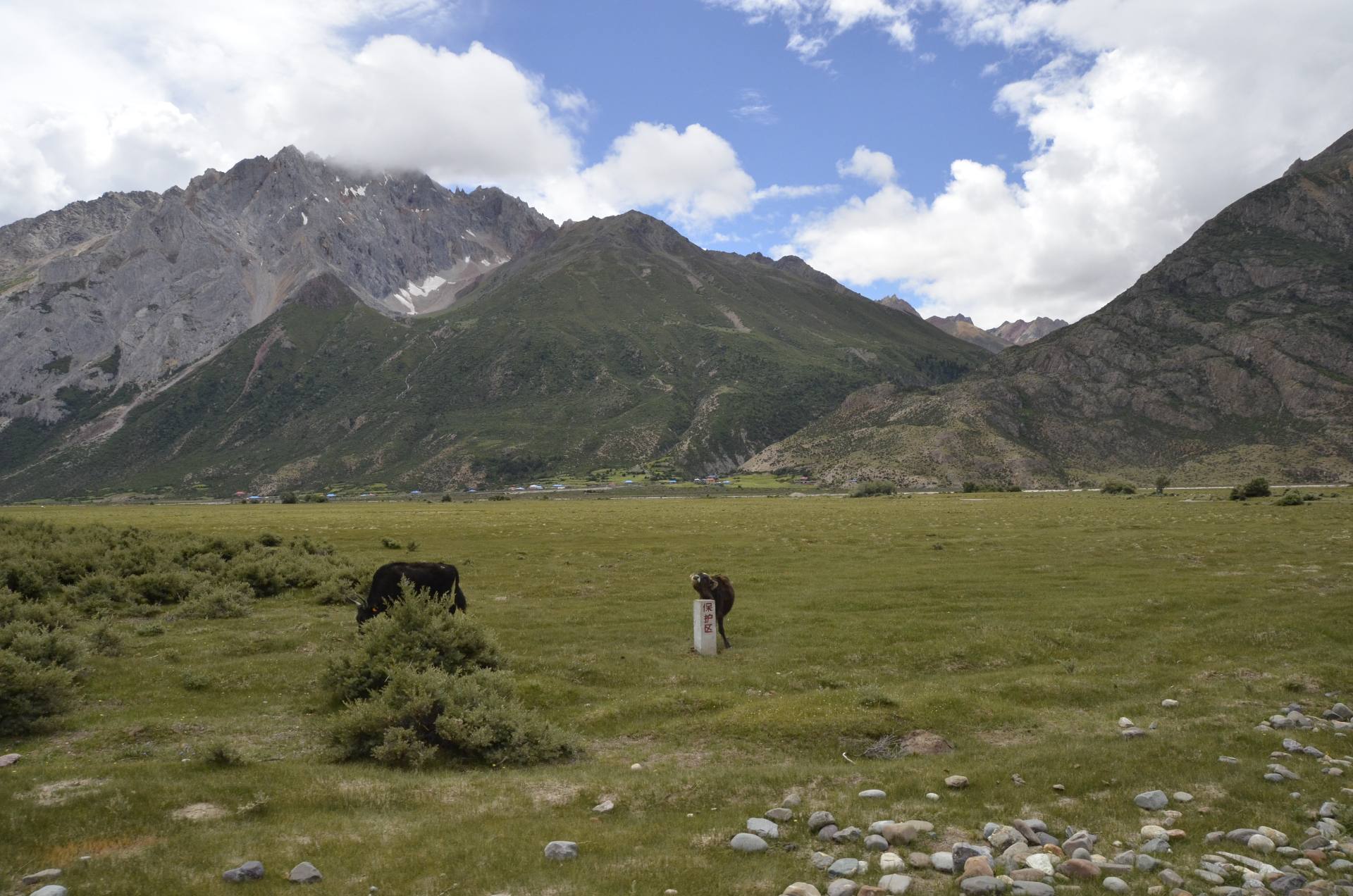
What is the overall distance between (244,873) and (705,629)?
555 inches

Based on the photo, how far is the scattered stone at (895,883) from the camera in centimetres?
756

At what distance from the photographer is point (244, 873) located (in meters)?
7.76

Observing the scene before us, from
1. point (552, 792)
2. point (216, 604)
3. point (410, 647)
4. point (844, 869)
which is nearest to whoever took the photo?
point (844, 869)

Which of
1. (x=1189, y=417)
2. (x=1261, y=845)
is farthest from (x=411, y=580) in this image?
(x=1189, y=417)

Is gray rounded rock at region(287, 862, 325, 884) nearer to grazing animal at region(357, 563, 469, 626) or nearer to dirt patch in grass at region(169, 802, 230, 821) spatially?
dirt patch in grass at region(169, 802, 230, 821)

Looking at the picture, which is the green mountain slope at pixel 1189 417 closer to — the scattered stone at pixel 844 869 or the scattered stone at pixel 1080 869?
the scattered stone at pixel 1080 869

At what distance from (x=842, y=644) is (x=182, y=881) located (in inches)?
676

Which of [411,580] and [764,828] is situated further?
[411,580]

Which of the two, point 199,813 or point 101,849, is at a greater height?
point 101,849

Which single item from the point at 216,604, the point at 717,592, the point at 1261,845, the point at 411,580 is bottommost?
the point at 1261,845

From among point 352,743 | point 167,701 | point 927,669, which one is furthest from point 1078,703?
point 167,701

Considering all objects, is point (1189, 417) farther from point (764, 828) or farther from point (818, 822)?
point (764, 828)

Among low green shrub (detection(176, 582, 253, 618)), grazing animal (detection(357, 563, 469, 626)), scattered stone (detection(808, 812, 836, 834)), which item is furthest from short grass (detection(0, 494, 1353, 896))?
grazing animal (detection(357, 563, 469, 626))

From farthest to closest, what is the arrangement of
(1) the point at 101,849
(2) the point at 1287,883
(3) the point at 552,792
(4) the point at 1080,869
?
(3) the point at 552,792 < (1) the point at 101,849 < (4) the point at 1080,869 < (2) the point at 1287,883
